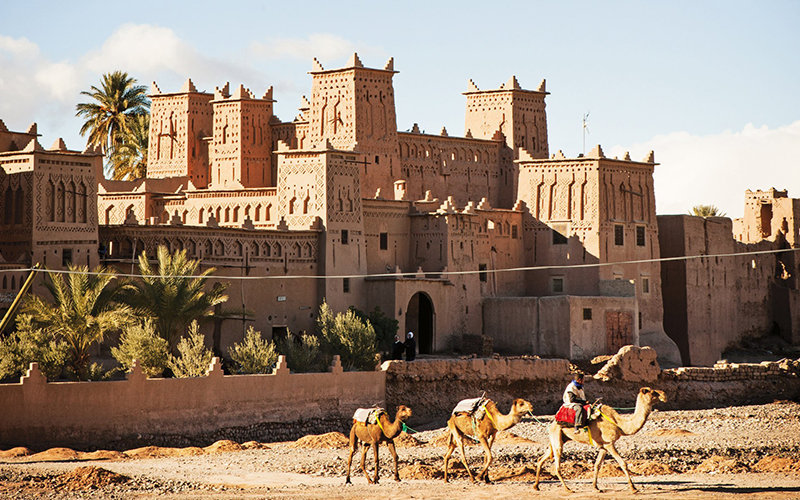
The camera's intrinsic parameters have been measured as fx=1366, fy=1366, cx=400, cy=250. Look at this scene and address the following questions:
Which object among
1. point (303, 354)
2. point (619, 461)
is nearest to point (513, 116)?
point (303, 354)

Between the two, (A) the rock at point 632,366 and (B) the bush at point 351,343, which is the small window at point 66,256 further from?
(A) the rock at point 632,366

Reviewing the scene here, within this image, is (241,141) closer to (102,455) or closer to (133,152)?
(133,152)

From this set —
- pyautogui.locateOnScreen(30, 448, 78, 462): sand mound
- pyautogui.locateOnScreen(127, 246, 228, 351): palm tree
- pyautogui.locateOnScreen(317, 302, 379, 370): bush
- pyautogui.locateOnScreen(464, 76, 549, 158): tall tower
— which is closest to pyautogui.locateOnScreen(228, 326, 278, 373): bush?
pyautogui.locateOnScreen(127, 246, 228, 351): palm tree

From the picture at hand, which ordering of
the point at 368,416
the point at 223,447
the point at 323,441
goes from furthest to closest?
the point at 323,441, the point at 223,447, the point at 368,416

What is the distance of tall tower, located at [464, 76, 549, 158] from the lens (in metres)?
56.3

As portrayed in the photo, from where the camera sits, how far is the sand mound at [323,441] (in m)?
33.3

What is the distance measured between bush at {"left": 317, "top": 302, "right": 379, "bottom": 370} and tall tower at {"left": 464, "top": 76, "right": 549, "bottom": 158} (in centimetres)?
1802

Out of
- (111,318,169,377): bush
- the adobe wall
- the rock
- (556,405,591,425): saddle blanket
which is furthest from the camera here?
the rock

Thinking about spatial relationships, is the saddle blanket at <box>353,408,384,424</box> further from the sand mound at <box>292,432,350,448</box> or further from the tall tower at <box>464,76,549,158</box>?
the tall tower at <box>464,76,549,158</box>

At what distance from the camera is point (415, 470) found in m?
27.5

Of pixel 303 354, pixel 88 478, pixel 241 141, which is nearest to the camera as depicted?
pixel 88 478

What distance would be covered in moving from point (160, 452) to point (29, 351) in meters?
4.03

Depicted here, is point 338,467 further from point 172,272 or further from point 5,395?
point 172,272

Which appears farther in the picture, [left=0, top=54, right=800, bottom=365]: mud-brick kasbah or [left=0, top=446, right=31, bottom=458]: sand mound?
[left=0, top=54, right=800, bottom=365]: mud-brick kasbah
